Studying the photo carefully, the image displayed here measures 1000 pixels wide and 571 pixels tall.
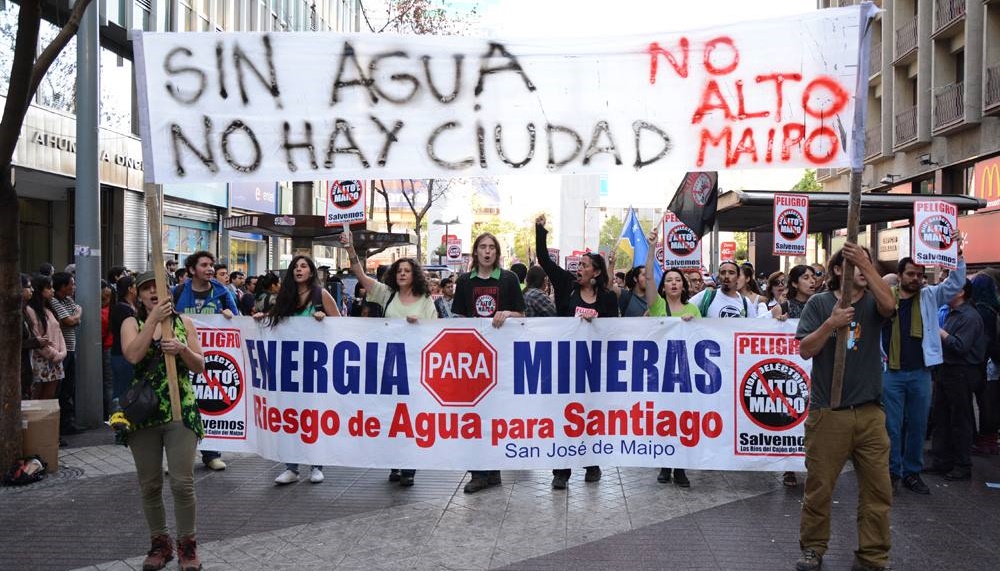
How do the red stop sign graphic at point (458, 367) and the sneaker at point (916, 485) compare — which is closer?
the red stop sign graphic at point (458, 367)

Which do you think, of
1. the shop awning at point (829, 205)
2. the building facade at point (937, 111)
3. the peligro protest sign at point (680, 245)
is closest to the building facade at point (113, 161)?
the peligro protest sign at point (680, 245)

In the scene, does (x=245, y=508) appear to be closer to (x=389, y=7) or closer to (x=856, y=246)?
(x=856, y=246)

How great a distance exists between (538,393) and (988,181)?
2216cm

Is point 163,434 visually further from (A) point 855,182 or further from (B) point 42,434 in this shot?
(A) point 855,182

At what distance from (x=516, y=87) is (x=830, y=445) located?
3.05m

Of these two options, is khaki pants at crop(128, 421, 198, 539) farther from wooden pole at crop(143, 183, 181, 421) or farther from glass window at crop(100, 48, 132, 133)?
glass window at crop(100, 48, 132, 133)

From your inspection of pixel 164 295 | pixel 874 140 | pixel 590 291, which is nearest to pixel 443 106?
pixel 164 295

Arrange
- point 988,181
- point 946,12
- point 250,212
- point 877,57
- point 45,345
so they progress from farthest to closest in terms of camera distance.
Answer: point 877,57 < point 250,212 < point 946,12 < point 988,181 < point 45,345

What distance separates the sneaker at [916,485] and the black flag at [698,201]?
563cm

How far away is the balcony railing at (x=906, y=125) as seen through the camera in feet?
96.5

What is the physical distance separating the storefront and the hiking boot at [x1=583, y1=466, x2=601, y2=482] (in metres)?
22.6

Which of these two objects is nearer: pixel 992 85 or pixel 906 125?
pixel 992 85

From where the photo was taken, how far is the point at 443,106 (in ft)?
19.4

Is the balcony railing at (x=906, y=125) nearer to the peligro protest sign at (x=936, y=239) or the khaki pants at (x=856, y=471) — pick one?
the peligro protest sign at (x=936, y=239)
